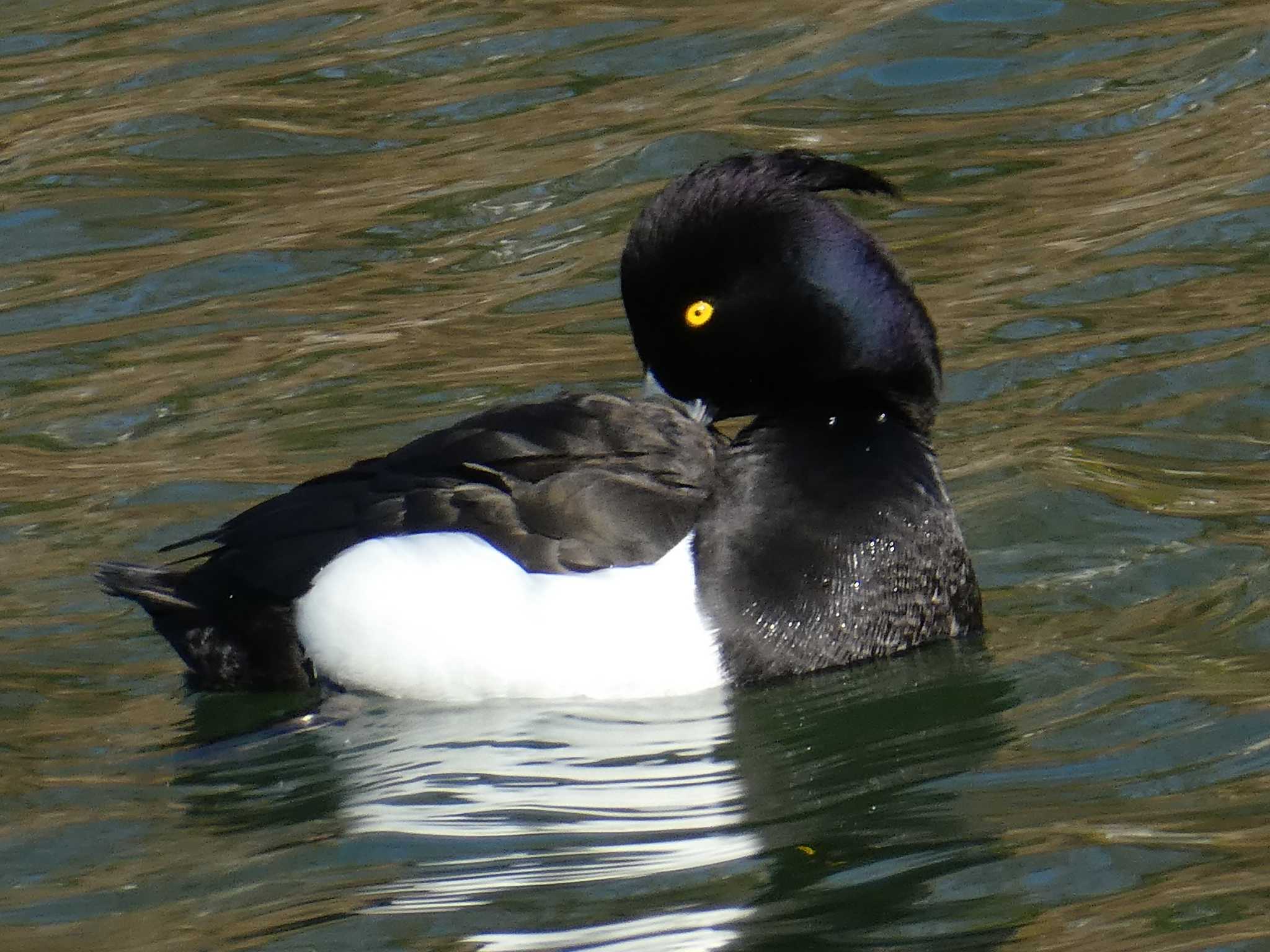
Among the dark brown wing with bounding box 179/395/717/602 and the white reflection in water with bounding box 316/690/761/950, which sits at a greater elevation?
the dark brown wing with bounding box 179/395/717/602

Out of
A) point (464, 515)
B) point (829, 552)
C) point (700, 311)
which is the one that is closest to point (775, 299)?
point (700, 311)

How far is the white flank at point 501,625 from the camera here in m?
4.67

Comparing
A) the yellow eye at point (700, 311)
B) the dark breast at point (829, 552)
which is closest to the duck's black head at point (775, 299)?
the yellow eye at point (700, 311)

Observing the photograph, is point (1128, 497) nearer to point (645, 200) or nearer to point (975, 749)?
point (975, 749)

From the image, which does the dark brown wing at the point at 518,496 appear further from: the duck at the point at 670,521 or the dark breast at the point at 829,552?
the dark breast at the point at 829,552

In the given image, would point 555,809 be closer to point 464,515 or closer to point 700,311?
point 464,515

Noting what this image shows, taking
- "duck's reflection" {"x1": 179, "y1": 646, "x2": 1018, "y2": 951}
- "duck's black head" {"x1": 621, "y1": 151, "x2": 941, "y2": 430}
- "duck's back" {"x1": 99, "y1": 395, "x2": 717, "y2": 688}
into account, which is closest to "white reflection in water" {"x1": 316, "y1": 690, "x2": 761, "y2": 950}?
"duck's reflection" {"x1": 179, "y1": 646, "x2": 1018, "y2": 951}

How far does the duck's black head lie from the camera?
5.01 m

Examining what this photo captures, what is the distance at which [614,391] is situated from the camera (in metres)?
6.82

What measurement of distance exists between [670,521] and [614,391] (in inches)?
82.5

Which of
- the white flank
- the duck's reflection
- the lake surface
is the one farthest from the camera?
the white flank

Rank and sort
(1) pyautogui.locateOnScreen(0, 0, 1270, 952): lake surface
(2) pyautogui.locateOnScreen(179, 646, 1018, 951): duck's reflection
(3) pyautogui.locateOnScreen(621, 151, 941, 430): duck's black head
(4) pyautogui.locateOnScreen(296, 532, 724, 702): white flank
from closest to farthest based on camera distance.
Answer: (2) pyautogui.locateOnScreen(179, 646, 1018, 951): duck's reflection, (1) pyautogui.locateOnScreen(0, 0, 1270, 952): lake surface, (4) pyautogui.locateOnScreen(296, 532, 724, 702): white flank, (3) pyautogui.locateOnScreen(621, 151, 941, 430): duck's black head

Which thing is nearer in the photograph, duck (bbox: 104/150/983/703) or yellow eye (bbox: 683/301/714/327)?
duck (bbox: 104/150/983/703)

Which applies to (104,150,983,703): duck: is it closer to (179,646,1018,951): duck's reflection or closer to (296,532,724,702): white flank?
(296,532,724,702): white flank
